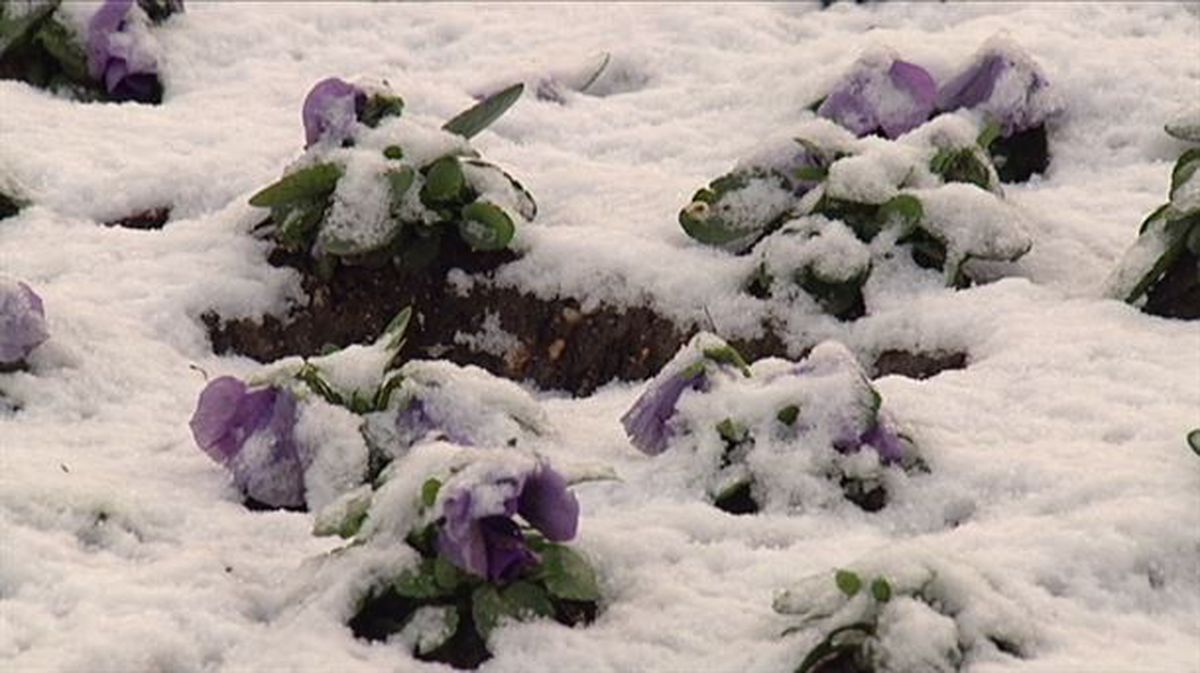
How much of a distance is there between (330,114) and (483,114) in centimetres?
26

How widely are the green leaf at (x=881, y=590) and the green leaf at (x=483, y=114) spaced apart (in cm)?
145

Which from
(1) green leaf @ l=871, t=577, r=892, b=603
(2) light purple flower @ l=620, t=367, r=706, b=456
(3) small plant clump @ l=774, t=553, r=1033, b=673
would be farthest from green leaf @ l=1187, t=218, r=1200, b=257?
(1) green leaf @ l=871, t=577, r=892, b=603

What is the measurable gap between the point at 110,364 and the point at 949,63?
1.54 m

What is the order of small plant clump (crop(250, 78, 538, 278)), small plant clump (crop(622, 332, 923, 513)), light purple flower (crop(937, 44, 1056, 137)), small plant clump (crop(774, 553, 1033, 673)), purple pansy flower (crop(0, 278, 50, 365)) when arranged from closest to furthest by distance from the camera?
small plant clump (crop(774, 553, 1033, 673)), small plant clump (crop(622, 332, 923, 513)), purple pansy flower (crop(0, 278, 50, 365)), small plant clump (crop(250, 78, 538, 278)), light purple flower (crop(937, 44, 1056, 137))

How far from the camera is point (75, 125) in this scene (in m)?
3.45

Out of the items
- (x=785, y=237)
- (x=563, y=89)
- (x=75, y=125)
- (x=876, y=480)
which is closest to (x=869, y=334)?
(x=785, y=237)

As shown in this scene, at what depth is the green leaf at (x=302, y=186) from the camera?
2.81 meters

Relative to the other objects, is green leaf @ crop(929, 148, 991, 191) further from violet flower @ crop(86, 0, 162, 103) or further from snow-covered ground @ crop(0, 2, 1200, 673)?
violet flower @ crop(86, 0, 162, 103)

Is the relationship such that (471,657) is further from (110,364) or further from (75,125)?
(75,125)

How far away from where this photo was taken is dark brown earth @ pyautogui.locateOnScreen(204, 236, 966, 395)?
2.81 m

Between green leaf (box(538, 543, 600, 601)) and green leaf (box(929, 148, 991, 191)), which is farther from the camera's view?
green leaf (box(929, 148, 991, 191))

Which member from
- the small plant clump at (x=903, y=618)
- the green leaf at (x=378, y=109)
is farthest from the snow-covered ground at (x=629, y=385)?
the green leaf at (x=378, y=109)

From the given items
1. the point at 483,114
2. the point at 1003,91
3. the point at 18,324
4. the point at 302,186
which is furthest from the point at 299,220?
the point at 1003,91

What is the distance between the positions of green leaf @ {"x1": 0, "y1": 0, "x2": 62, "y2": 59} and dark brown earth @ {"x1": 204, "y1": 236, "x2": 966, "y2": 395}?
96cm
